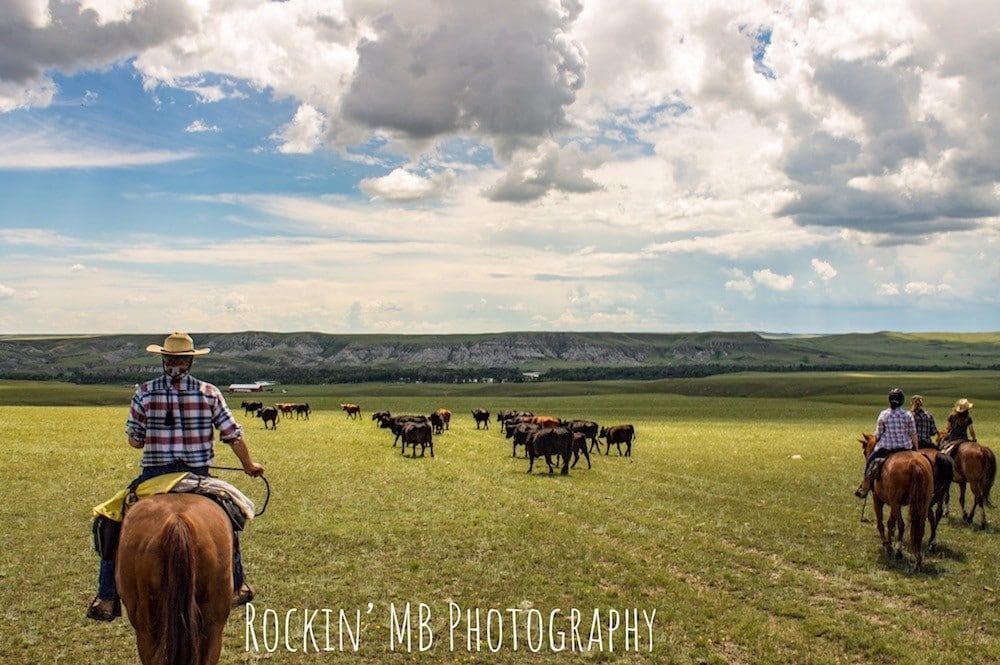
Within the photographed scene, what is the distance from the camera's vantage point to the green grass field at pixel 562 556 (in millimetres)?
10680

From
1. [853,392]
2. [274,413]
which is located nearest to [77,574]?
[274,413]

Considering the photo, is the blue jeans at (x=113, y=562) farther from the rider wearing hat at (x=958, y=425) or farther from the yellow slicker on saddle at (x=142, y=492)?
the rider wearing hat at (x=958, y=425)

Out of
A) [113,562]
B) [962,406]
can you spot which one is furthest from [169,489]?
[962,406]

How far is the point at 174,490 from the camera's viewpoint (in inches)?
332

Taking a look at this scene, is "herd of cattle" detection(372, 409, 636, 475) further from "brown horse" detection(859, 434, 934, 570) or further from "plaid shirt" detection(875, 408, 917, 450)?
"brown horse" detection(859, 434, 934, 570)

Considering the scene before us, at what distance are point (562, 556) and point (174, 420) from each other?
29.1ft

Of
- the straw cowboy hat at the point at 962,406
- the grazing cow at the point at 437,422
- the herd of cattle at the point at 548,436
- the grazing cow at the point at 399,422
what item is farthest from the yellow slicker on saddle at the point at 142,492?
the grazing cow at the point at 437,422

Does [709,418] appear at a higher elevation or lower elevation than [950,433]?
lower

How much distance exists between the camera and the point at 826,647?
10.4 m

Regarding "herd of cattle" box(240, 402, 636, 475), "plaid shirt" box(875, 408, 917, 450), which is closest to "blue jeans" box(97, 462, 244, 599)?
"plaid shirt" box(875, 408, 917, 450)

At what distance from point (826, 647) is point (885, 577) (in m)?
4.16

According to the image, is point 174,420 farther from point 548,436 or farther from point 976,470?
point 548,436

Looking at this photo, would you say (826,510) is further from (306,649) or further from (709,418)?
(709,418)

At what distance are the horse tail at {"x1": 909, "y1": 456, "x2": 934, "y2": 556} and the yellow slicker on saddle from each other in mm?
12720
